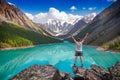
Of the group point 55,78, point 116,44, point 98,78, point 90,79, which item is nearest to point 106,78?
point 98,78

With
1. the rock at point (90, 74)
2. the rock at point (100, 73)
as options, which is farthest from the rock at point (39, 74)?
the rock at point (100, 73)

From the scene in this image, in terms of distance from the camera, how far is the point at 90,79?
→ 23812 millimetres

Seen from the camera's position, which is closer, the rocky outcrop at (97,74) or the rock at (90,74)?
the rocky outcrop at (97,74)

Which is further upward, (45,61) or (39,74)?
(39,74)

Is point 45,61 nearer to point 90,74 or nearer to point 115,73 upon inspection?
point 90,74

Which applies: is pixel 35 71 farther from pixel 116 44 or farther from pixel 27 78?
pixel 116 44

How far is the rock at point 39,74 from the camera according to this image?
22.0 meters

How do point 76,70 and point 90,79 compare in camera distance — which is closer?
point 90,79

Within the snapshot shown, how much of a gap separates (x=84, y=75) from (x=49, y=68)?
3.93 meters

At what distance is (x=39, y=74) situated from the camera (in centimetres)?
2270

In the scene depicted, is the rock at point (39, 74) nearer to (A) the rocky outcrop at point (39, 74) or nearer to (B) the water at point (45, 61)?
(A) the rocky outcrop at point (39, 74)

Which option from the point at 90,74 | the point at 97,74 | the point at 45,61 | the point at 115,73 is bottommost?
the point at 45,61

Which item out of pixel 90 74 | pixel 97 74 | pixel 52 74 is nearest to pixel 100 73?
pixel 97 74

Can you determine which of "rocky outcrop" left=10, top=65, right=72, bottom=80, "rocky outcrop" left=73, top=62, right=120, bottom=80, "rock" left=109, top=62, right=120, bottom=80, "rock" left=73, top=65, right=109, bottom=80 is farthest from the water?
"rock" left=109, top=62, right=120, bottom=80
